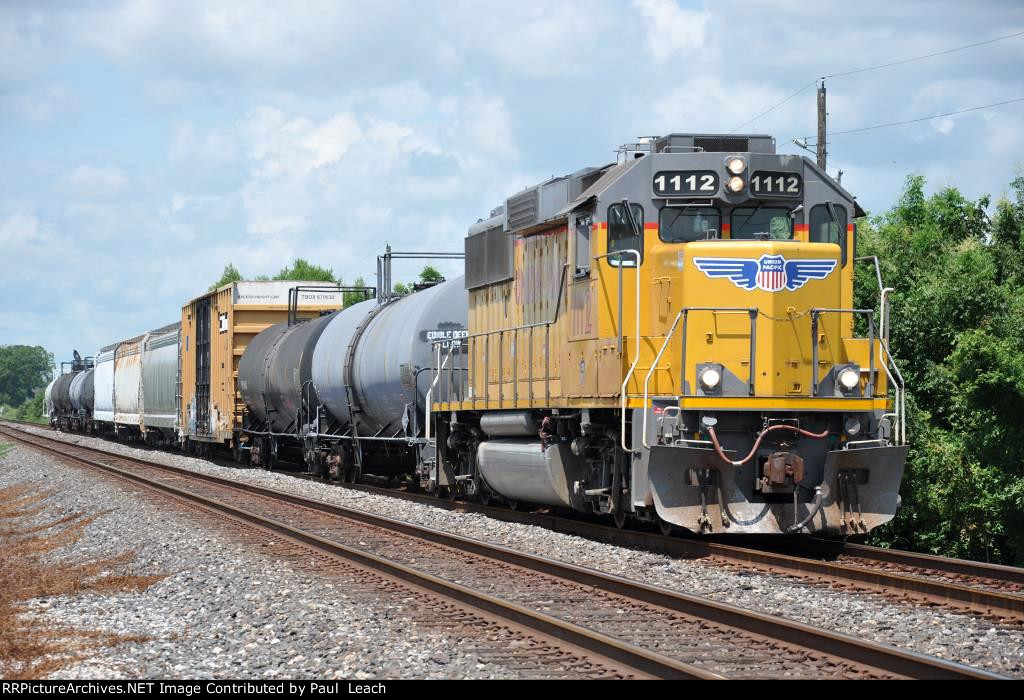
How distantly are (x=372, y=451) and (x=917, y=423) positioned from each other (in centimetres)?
936

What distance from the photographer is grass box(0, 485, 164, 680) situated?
775cm

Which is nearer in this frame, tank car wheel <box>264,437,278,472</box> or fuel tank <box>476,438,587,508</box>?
fuel tank <box>476,438,587,508</box>

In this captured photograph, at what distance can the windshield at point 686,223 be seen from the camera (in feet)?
41.0

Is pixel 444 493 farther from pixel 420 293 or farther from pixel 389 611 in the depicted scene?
pixel 389 611

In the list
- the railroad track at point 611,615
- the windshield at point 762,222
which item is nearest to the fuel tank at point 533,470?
the railroad track at point 611,615

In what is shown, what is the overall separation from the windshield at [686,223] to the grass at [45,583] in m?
5.90

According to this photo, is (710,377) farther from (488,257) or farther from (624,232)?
(488,257)

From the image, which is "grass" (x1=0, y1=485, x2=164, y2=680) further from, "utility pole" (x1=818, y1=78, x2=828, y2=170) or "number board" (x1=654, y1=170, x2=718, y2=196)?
"utility pole" (x1=818, y1=78, x2=828, y2=170)

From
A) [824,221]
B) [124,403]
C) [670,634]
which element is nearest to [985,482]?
[824,221]

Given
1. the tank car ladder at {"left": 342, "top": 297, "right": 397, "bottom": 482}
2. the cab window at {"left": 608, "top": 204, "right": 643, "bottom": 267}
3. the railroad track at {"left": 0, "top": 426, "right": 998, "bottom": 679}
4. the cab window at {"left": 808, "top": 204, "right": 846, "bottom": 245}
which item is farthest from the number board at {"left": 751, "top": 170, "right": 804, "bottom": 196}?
the tank car ladder at {"left": 342, "top": 297, "right": 397, "bottom": 482}

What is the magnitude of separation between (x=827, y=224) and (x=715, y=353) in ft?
6.40

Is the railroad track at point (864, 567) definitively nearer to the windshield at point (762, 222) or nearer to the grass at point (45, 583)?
the windshield at point (762, 222)

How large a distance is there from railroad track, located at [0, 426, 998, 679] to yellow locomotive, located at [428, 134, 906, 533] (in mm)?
1710

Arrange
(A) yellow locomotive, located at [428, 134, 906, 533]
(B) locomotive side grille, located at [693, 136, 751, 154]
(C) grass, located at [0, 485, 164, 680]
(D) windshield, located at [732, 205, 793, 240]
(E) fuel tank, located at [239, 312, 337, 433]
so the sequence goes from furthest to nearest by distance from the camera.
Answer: (E) fuel tank, located at [239, 312, 337, 433] → (B) locomotive side grille, located at [693, 136, 751, 154] → (D) windshield, located at [732, 205, 793, 240] → (A) yellow locomotive, located at [428, 134, 906, 533] → (C) grass, located at [0, 485, 164, 680]
